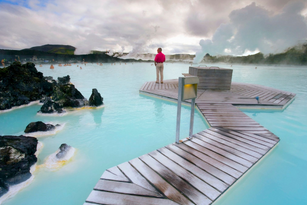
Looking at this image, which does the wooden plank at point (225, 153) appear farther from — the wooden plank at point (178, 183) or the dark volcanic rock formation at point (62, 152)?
the dark volcanic rock formation at point (62, 152)

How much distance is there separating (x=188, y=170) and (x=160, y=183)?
554 mm

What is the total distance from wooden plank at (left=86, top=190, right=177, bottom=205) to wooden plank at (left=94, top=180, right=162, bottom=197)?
2.5 inches

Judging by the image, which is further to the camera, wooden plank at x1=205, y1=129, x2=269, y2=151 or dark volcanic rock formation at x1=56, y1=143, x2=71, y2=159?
dark volcanic rock formation at x1=56, y1=143, x2=71, y2=159

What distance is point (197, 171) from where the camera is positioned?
8.27 ft

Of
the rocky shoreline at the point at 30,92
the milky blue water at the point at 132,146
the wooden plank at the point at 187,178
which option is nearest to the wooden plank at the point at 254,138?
the milky blue water at the point at 132,146

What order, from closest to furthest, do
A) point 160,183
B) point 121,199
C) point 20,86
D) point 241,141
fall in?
point 121,199, point 160,183, point 241,141, point 20,86

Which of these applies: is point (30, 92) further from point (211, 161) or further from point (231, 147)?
point (231, 147)

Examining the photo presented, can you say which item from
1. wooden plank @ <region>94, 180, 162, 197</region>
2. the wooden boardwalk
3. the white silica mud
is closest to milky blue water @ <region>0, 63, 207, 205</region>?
the white silica mud

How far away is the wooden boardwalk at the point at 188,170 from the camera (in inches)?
80.6

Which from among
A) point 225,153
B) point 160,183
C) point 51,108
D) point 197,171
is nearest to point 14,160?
point 160,183

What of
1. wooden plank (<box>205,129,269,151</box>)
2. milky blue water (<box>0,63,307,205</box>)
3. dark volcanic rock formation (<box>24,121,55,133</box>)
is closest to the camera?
milky blue water (<box>0,63,307,205</box>)

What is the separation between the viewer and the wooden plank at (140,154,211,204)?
6.72ft

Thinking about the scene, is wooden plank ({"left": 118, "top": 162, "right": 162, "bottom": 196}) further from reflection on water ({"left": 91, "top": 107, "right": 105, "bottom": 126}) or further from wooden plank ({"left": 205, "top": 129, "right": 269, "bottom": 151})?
reflection on water ({"left": 91, "top": 107, "right": 105, "bottom": 126})

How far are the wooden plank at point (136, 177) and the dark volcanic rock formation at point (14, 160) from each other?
1.99 metres
